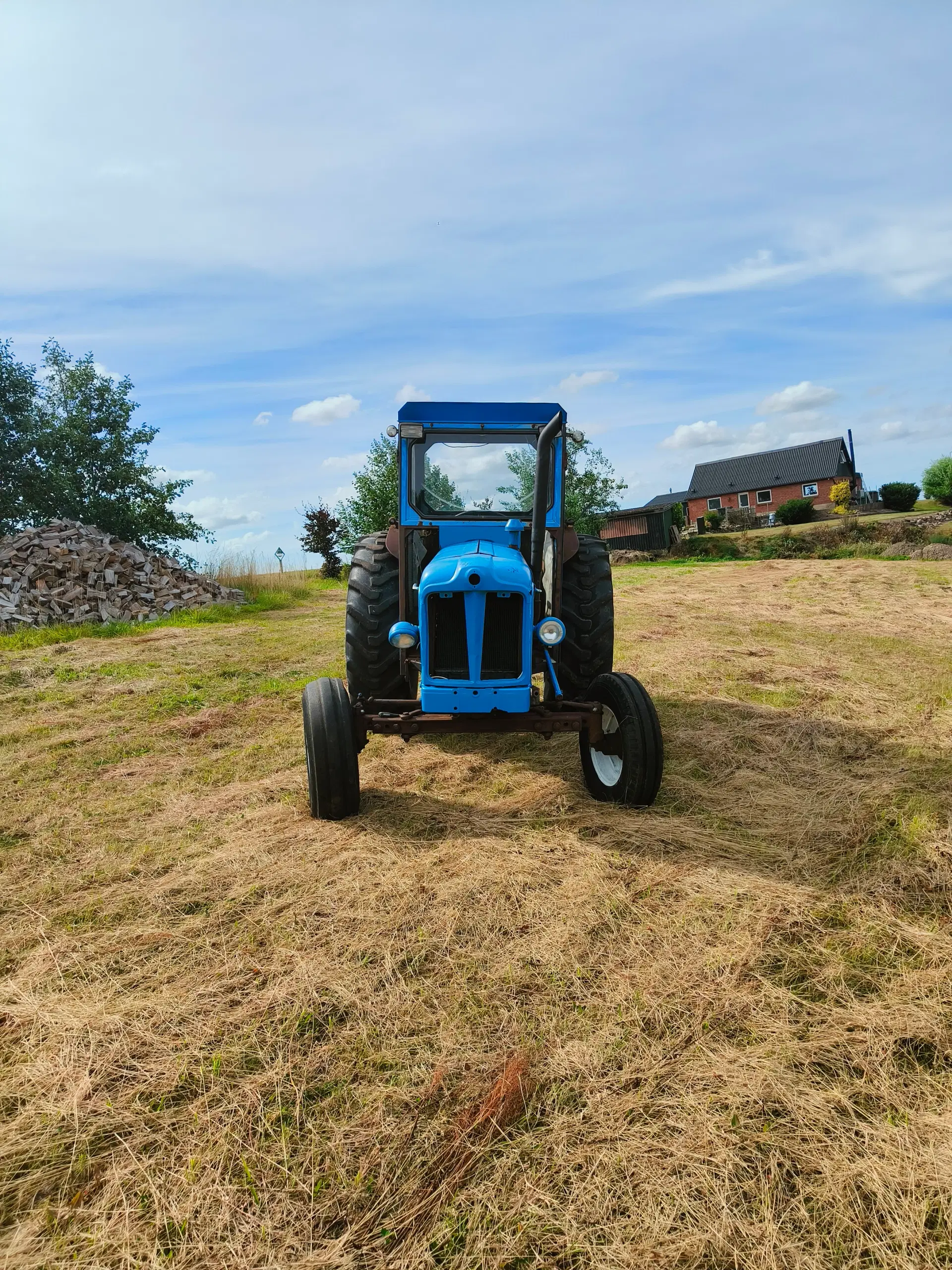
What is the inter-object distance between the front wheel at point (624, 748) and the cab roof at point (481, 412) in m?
1.87

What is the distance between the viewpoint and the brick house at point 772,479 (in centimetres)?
4375

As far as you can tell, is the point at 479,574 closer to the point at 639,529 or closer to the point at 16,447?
the point at 16,447

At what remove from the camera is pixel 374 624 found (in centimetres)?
522

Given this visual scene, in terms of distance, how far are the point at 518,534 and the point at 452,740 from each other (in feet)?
6.11

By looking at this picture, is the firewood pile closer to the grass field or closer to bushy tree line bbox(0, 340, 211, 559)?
bushy tree line bbox(0, 340, 211, 559)

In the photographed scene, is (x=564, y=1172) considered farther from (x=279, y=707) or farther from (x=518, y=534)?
(x=279, y=707)

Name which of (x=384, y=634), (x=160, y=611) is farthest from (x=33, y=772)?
(x=160, y=611)

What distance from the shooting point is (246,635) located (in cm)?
1242

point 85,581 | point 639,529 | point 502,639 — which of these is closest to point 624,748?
point 502,639

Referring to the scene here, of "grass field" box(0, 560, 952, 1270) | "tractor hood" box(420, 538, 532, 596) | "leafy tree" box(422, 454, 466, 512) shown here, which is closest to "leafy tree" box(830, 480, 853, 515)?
"grass field" box(0, 560, 952, 1270)

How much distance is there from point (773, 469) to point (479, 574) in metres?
46.3

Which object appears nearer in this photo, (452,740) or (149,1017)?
(149,1017)

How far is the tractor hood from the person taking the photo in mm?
4352

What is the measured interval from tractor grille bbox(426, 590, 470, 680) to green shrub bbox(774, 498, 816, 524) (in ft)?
107
